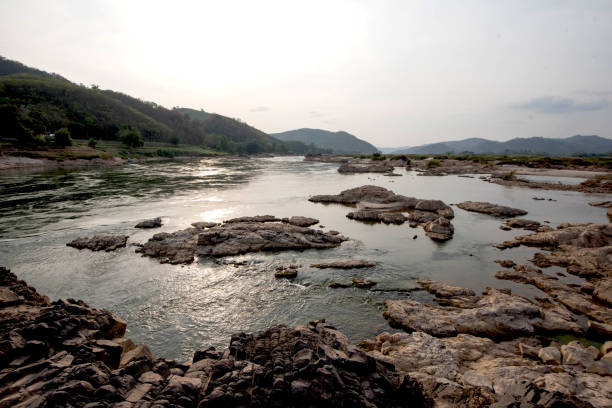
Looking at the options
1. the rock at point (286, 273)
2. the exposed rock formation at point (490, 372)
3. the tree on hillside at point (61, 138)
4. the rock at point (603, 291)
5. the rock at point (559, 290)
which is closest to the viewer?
the exposed rock formation at point (490, 372)

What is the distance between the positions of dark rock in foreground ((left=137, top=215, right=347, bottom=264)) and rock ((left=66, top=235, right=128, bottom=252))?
8.15ft

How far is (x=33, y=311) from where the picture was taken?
1109cm

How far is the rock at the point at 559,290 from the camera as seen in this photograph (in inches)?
560

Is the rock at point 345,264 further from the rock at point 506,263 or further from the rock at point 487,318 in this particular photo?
the rock at point 506,263

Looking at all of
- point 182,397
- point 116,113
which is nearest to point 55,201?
point 182,397

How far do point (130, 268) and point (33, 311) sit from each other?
30.8ft

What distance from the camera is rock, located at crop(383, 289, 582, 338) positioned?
520 inches

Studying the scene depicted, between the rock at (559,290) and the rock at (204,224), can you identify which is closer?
the rock at (559,290)

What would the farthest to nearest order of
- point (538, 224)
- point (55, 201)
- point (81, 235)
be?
point (55, 201)
point (538, 224)
point (81, 235)

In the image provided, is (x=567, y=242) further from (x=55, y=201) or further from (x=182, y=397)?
(x=55, y=201)

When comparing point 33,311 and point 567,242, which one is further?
point 567,242

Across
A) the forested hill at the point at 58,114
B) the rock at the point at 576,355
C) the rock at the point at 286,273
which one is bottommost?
the rock at the point at 286,273

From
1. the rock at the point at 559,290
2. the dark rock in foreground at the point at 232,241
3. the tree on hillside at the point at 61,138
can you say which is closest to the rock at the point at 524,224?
the rock at the point at 559,290

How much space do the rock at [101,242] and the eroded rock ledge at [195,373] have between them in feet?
48.4
